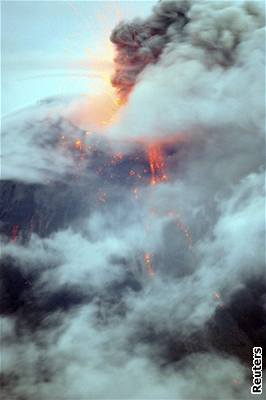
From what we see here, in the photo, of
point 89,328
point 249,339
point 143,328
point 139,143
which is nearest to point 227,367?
point 249,339

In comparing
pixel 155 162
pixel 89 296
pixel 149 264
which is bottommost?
pixel 89 296

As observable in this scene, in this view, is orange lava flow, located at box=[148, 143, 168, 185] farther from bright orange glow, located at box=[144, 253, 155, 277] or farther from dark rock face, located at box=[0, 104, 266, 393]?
bright orange glow, located at box=[144, 253, 155, 277]

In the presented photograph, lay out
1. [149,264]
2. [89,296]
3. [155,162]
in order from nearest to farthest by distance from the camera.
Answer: [155,162]
[149,264]
[89,296]

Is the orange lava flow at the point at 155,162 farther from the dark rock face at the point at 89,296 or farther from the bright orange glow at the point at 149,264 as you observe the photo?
the bright orange glow at the point at 149,264

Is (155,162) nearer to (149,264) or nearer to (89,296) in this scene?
(149,264)

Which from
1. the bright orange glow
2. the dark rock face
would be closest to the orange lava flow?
the dark rock face

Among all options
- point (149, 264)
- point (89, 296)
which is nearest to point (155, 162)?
point (149, 264)

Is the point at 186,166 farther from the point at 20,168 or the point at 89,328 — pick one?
the point at 89,328

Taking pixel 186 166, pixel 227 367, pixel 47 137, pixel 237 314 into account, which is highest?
pixel 47 137
